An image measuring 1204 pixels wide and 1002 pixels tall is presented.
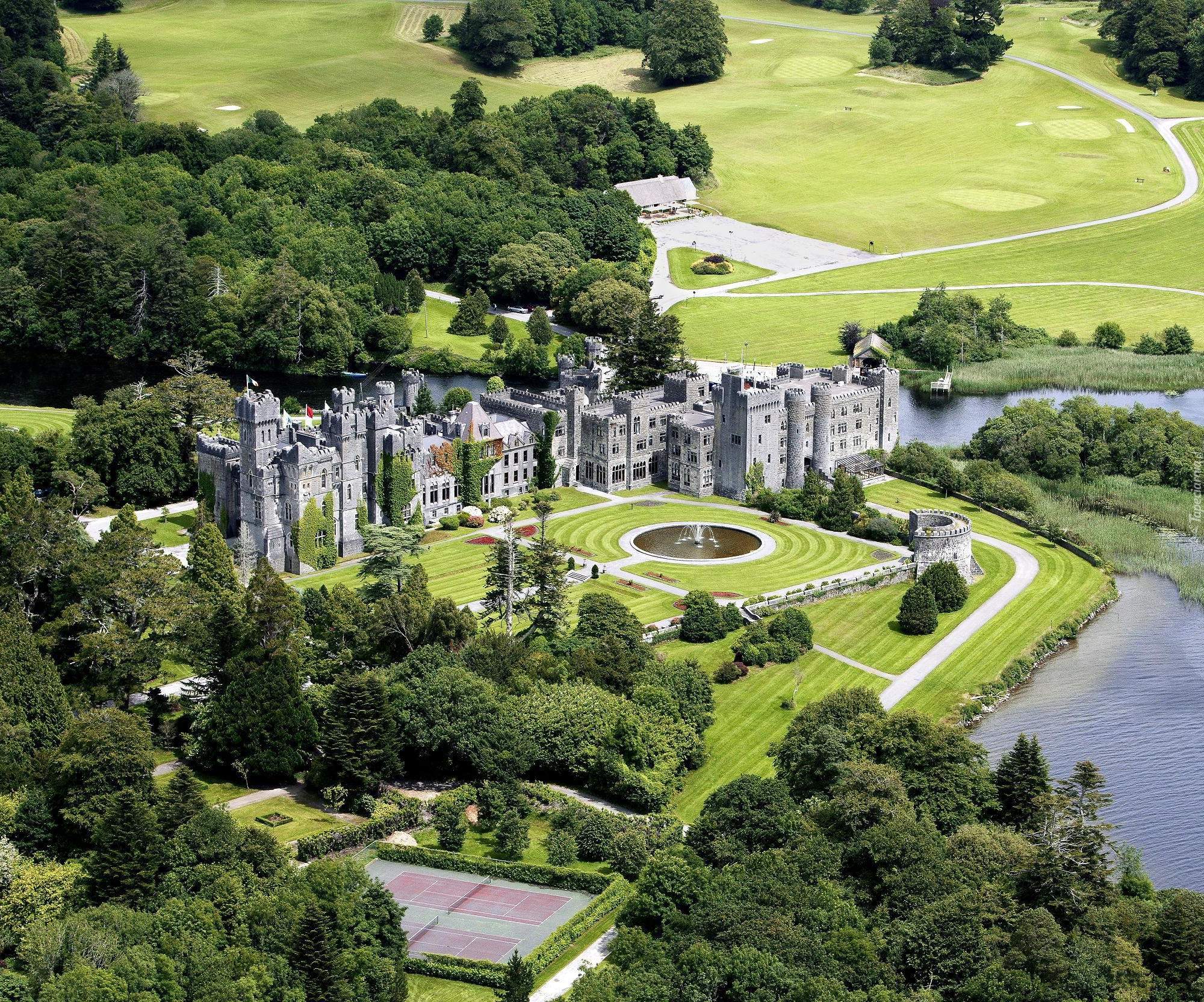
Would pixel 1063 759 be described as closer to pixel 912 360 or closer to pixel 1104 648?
pixel 1104 648

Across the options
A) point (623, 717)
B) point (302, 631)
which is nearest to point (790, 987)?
point (623, 717)

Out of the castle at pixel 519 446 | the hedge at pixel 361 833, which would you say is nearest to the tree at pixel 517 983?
the hedge at pixel 361 833

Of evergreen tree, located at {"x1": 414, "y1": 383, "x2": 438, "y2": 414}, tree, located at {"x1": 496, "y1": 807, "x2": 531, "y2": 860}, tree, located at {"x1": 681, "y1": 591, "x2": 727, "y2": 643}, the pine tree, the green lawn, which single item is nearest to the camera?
the pine tree

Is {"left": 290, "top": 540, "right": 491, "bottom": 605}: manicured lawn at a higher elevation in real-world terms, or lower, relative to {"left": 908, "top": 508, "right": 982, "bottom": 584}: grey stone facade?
lower

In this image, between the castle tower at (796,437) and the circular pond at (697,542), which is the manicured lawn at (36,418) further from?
the castle tower at (796,437)

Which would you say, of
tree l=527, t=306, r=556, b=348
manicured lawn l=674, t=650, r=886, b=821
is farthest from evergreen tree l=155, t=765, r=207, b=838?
tree l=527, t=306, r=556, b=348

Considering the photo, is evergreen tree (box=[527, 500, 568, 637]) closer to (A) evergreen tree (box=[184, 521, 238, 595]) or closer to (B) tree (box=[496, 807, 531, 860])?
(A) evergreen tree (box=[184, 521, 238, 595])
